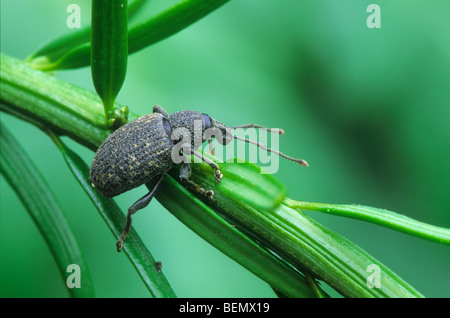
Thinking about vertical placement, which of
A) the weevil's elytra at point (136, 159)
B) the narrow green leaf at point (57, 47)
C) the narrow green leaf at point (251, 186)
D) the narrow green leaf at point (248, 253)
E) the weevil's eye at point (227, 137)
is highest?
the narrow green leaf at point (57, 47)

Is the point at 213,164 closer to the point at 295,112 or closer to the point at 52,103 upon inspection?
the point at 52,103

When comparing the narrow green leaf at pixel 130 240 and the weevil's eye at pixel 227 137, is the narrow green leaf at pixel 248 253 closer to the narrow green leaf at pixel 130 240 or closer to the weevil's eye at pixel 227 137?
the narrow green leaf at pixel 130 240

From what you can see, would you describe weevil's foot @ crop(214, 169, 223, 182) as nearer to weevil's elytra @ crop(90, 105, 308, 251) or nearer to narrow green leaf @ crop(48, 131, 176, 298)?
weevil's elytra @ crop(90, 105, 308, 251)

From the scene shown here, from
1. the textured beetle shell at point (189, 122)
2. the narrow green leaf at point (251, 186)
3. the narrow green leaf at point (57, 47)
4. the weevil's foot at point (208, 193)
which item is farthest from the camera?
the textured beetle shell at point (189, 122)

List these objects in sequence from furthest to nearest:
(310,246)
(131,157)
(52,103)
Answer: (131,157), (52,103), (310,246)

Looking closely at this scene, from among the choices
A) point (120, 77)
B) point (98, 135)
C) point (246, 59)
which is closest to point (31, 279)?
point (98, 135)

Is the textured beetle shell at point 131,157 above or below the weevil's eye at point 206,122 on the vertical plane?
below

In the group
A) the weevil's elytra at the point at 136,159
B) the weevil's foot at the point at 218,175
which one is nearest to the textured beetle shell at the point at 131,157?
the weevil's elytra at the point at 136,159

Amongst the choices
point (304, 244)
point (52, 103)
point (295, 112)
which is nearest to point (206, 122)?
point (52, 103)
